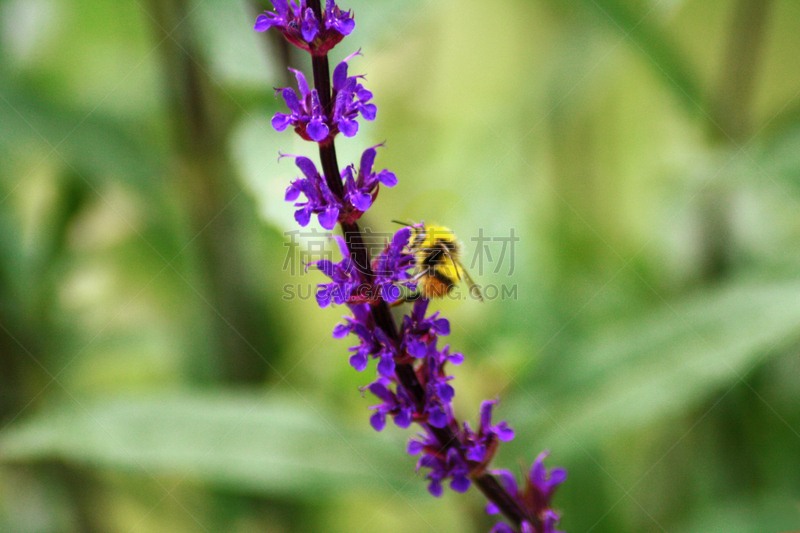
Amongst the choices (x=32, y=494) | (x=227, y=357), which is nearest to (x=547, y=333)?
(x=227, y=357)

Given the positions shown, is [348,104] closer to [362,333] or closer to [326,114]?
[326,114]

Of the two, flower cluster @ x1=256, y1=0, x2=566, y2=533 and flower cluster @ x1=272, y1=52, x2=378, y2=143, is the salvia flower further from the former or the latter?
flower cluster @ x1=272, y1=52, x2=378, y2=143

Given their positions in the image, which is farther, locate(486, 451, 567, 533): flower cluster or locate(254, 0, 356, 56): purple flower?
locate(486, 451, 567, 533): flower cluster

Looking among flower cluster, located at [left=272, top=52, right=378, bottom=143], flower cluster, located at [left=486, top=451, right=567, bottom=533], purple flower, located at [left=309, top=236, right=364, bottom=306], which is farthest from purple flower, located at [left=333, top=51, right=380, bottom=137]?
flower cluster, located at [left=486, top=451, right=567, bottom=533]

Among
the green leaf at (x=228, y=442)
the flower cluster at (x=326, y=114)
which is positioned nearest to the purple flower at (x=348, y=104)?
the flower cluster at (x=326, y=114)

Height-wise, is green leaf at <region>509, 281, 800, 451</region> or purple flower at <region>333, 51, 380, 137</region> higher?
purple flower at <region>333, 51, 380, 137</region>

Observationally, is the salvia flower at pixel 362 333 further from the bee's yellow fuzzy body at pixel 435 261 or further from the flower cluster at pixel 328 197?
the bee's yellow fuzzy body at pixel 435 261
